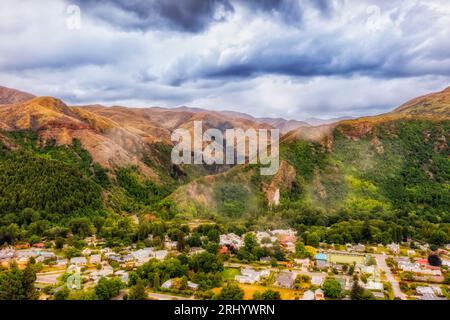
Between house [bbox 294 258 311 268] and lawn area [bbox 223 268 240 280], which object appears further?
house [bbox 294 258 311 268]

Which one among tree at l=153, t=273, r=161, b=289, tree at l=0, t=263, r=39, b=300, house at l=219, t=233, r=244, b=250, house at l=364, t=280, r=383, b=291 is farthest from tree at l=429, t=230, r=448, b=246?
tree at l=0, t=263, r=39, b=300

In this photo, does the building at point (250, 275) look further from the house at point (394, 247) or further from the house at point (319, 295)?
the house at point (394, 247)

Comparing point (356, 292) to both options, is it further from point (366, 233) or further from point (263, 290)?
point (366, 233)

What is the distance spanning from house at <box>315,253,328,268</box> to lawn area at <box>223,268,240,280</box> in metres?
10.3

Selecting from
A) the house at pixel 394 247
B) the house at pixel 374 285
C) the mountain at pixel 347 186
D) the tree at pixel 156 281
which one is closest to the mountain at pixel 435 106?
the mountain at pixel 347 186

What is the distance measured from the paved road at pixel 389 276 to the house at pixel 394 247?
2.64m

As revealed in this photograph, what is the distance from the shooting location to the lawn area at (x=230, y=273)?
4328cm

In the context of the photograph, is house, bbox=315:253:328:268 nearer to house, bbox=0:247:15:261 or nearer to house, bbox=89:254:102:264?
house, bbox=89:254:102:264

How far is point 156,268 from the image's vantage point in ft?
137

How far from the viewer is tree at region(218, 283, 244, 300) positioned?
Result: 3575 cm

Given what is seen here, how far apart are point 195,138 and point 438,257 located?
134 m

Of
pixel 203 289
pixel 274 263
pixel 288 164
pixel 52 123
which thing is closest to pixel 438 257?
pixel 274 263

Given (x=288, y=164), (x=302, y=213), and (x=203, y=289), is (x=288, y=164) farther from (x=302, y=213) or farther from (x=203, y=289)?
(x=203, y=289)
